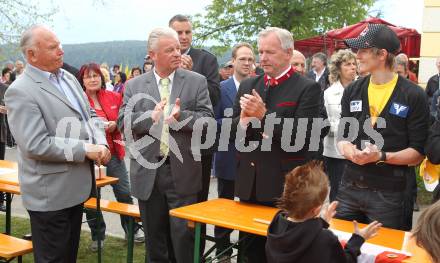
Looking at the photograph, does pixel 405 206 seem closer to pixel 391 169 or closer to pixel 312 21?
pixel 391 169

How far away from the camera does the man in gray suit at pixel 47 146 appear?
3.42 m

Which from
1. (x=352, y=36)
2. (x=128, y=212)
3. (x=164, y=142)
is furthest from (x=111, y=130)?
(x=352, y=36)

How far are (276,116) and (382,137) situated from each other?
0.72m

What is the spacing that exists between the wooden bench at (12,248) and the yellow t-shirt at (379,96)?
8.66 feet

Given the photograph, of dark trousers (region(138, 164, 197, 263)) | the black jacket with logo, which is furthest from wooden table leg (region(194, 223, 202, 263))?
the black jacket with logo

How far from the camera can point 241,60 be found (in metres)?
5.49

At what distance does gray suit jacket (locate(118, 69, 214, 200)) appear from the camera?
13.3 feet

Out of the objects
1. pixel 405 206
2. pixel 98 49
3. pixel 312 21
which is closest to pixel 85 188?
pixel 405 206

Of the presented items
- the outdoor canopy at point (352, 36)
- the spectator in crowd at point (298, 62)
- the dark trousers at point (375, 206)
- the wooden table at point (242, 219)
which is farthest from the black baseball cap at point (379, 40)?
the outdoor canopy at point (352, 36)

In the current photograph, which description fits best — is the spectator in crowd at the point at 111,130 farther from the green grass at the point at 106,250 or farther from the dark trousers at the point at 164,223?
the dark trousers at the point at 164,223

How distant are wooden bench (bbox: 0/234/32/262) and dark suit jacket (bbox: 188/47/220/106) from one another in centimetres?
208

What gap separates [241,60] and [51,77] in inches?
92.1

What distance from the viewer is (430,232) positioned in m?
2.06

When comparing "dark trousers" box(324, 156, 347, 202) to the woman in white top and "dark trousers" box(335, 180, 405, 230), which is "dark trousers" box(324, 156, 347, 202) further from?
"dark trousers" box(335, 180, 405, 230)
